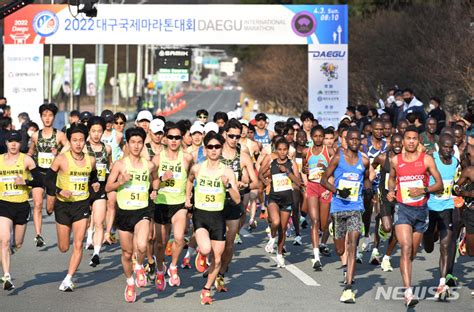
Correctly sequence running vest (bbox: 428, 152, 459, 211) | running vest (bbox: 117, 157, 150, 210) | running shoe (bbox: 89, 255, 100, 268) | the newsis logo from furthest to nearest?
the newsis logo, running shoe (bbox: 89, 255, 100, 268), running vest (bbox: 428, 152, 459, 211), running vest (bbox: 117, 157, 150, 210)

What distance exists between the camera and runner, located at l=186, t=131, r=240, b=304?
11.0 meters

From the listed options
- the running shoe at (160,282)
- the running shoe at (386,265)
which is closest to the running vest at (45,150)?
the running shoe at (160,282)

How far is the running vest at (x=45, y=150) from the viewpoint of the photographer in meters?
15.9

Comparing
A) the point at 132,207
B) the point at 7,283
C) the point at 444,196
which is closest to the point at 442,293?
the point at 444,196

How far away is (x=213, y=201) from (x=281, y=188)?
3099 mm

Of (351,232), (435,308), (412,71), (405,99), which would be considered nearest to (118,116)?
(351,232)

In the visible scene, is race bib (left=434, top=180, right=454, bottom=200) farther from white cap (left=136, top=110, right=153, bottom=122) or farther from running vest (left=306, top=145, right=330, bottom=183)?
white cap (left=136, top=110, right=153, bottom=122)

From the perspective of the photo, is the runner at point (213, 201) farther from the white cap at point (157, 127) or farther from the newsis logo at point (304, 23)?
the newsis logo at point (304, 23)

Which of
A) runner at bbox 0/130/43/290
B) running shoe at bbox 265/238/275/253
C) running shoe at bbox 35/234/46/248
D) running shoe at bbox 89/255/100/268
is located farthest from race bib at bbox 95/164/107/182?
running shoe at bbox 265/238/275/253

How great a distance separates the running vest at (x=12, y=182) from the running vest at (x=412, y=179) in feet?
13.3

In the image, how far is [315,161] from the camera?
1460 centimetres

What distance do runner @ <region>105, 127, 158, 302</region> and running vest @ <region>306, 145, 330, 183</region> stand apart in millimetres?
3525

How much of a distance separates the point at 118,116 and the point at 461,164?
5.65 meters

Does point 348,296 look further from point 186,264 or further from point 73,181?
point 186,264
